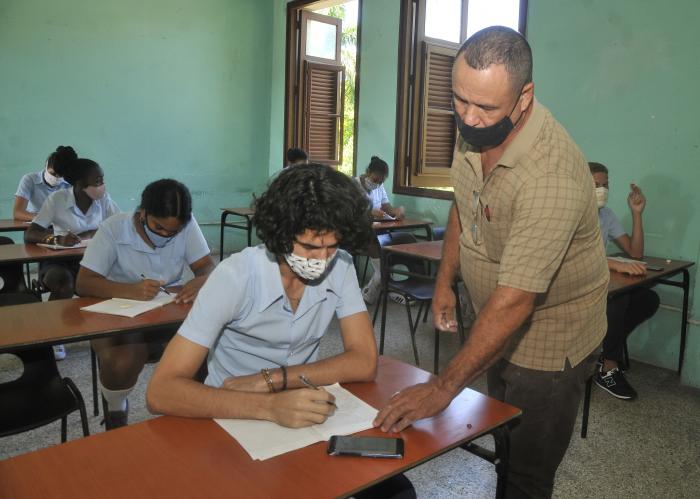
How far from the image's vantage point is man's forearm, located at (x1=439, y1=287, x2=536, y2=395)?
126 cm

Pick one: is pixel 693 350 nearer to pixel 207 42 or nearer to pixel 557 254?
pixel 557 254

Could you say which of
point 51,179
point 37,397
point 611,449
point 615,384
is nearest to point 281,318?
point 37,397

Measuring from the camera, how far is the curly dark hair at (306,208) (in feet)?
4.29

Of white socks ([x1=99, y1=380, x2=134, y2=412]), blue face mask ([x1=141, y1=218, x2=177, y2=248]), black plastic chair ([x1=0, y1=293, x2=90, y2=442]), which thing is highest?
blue face mask ([x1=141, y1=218, x2=177, y2=248])

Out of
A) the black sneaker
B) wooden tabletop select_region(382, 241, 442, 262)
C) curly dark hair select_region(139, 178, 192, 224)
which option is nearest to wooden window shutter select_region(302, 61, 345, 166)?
wooden tabletop select_region(382, 241, 442, 262)

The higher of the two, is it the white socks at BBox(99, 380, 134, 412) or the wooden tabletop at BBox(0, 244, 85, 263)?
the wooden tabletop at BBox(0, 244, 85, 263)

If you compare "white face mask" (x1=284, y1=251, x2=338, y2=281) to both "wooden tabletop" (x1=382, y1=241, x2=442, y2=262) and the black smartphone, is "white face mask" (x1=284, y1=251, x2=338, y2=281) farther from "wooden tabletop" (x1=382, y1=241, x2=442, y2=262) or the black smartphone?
"wooden tabletop" (x1=382, y1=241, x2=442, y2=262)

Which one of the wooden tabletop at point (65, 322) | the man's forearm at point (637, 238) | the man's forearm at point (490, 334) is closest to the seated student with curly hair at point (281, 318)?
the man's forearm at point (490, 334)

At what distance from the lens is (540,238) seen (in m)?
1.24

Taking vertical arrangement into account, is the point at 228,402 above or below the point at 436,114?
below

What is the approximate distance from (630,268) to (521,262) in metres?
2.08

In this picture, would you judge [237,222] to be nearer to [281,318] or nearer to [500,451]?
[281,318]

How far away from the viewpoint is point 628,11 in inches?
146

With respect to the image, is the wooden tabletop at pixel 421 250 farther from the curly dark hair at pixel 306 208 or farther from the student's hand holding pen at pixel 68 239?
the curly dark hair at pixel 306 208
